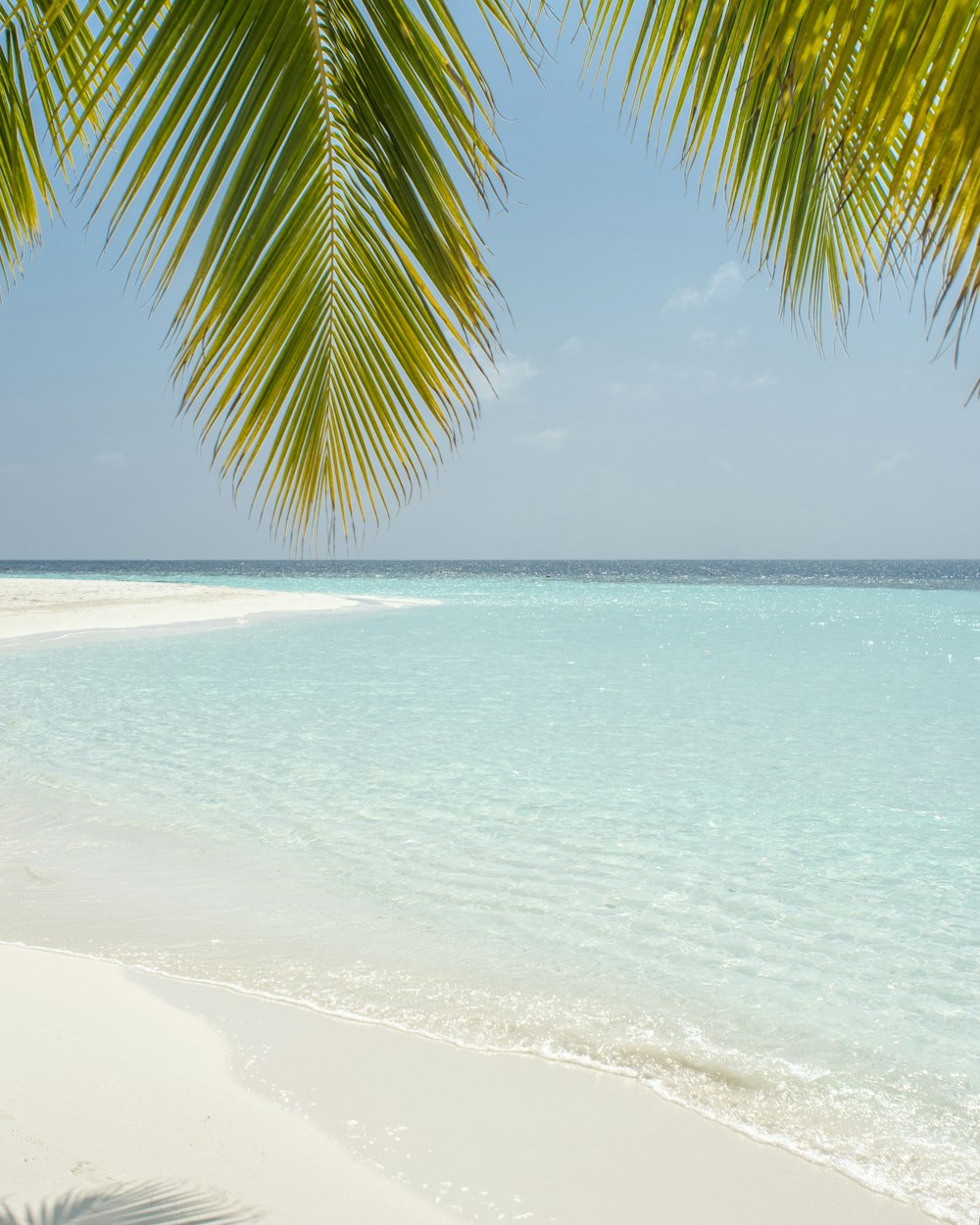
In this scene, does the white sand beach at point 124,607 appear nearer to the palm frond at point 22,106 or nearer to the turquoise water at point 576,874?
the turquoise water at point 576,874

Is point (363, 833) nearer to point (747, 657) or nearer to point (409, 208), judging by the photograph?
point (409, 208)

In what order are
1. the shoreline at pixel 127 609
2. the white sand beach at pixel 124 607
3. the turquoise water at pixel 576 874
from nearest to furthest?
1. the turquoise water at pixel 576 874
2. the shoreline at pixel 127 609
3. the white sand beach at pixel 124 607

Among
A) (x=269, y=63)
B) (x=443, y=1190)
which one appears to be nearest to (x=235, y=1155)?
(x=443, y=1190)

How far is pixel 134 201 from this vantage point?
5.09ft

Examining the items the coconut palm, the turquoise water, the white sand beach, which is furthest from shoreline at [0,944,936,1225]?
the white sand beach

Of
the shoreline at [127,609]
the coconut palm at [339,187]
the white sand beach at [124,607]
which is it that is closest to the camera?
the coconut palm at [339,187]

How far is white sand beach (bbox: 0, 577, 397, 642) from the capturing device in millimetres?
17047

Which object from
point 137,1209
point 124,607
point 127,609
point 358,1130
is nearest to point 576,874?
point 358,1130

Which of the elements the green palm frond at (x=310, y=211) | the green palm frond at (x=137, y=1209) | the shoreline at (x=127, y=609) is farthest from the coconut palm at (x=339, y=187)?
the shoreline at (x=127, y=609)

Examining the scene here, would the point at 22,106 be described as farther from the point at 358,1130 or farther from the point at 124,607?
the point at 124,607

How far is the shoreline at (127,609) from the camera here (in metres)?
16.5

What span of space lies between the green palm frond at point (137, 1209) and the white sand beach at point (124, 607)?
14.1 meters

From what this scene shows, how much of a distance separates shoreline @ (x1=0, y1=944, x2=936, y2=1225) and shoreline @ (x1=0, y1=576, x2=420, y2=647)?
12714mm

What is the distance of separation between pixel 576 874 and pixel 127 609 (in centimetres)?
1998
